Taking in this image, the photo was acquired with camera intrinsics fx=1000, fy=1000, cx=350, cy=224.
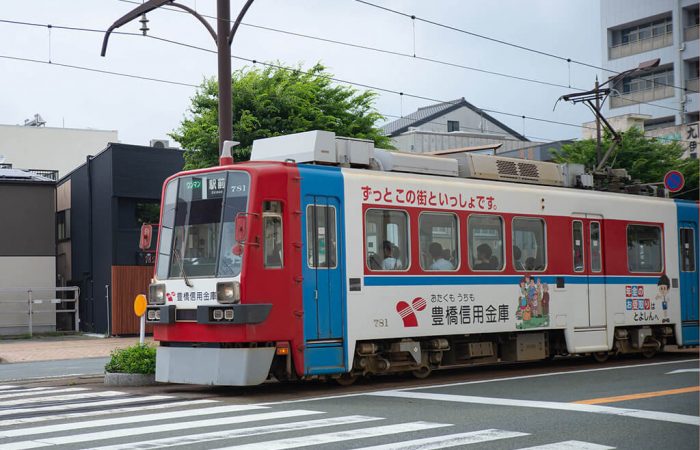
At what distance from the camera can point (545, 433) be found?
31.9 ft

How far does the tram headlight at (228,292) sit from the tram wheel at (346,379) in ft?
7.79

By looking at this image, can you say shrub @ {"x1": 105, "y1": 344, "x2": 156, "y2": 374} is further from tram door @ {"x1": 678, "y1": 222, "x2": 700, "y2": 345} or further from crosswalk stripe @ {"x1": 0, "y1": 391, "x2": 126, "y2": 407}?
tram door @ {"x1": 678, "y1": 222, "x2": 700, "y2": 345}

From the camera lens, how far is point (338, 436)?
31.9 feet

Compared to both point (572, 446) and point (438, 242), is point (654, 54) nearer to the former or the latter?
point (438, 242)

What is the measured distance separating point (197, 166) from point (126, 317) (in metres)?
7.50

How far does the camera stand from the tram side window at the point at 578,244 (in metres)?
18.6

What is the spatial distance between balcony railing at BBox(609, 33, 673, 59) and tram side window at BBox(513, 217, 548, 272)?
168ft

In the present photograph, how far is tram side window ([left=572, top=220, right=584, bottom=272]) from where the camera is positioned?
1859cm

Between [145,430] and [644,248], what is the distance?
1285 centimetres

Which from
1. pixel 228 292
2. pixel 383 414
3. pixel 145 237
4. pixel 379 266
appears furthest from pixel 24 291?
pixel 383 414

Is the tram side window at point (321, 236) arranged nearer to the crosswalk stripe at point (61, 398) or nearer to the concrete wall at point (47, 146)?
the crosswalk stripe at point (61, 398)

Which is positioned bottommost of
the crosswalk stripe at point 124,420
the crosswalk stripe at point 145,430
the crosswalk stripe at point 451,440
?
the crosswalk stripe at point 124,420

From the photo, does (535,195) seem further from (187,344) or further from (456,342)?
(187,344)

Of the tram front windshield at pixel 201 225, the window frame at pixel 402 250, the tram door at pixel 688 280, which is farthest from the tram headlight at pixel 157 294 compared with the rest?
the tram door at pixel 688 280
